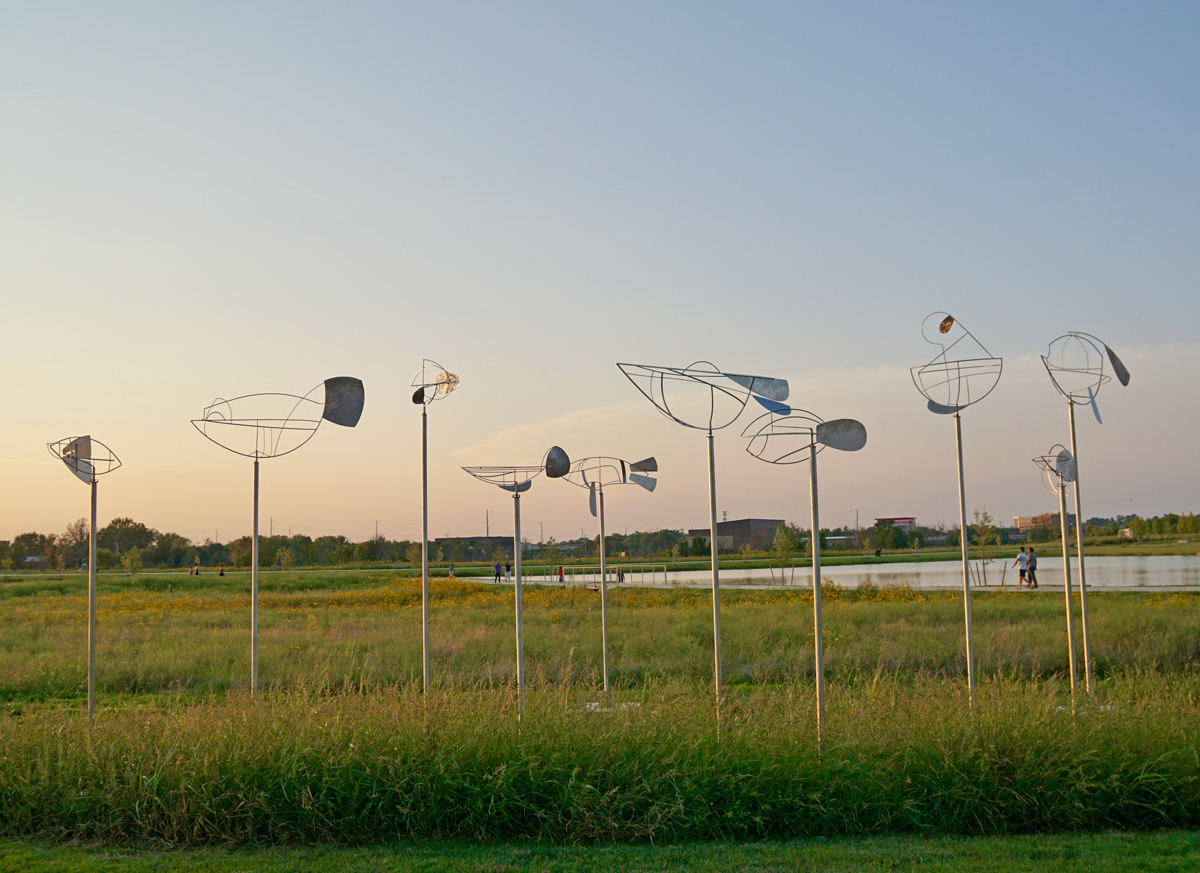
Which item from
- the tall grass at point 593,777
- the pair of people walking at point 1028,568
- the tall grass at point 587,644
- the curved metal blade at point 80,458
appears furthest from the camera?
the pair of people walking at point 1028,568

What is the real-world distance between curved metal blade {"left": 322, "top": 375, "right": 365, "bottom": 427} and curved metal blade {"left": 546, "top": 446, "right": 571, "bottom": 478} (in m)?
1.81

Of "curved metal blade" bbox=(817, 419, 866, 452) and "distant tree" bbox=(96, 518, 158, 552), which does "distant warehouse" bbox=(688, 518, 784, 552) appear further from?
"curved metal blade" bbox=(817, 419, 866, 452)

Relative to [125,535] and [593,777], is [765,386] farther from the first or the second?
[125,535]

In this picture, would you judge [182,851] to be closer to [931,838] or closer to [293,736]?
[293,736]

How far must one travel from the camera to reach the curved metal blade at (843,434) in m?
6.70

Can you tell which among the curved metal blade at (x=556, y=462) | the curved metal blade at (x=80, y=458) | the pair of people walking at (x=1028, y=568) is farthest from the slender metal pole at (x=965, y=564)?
the pair of people walking at (x=1028, y=568)

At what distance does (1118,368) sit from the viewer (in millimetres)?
8836

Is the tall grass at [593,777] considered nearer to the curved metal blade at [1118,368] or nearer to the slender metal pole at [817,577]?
the slender metal pole at [817,577]

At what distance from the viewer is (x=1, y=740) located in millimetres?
6453

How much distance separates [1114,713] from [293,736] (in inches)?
245

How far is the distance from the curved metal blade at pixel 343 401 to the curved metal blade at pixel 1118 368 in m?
7.42

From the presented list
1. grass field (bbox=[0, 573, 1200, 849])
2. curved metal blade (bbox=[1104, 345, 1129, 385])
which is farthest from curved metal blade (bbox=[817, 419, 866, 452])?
curved metal blade (bbox=[1104, 345, 1129, 385])

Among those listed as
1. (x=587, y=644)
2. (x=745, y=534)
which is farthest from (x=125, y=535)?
(x=587, y=644)

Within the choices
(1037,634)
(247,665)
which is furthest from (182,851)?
(1037,634)
